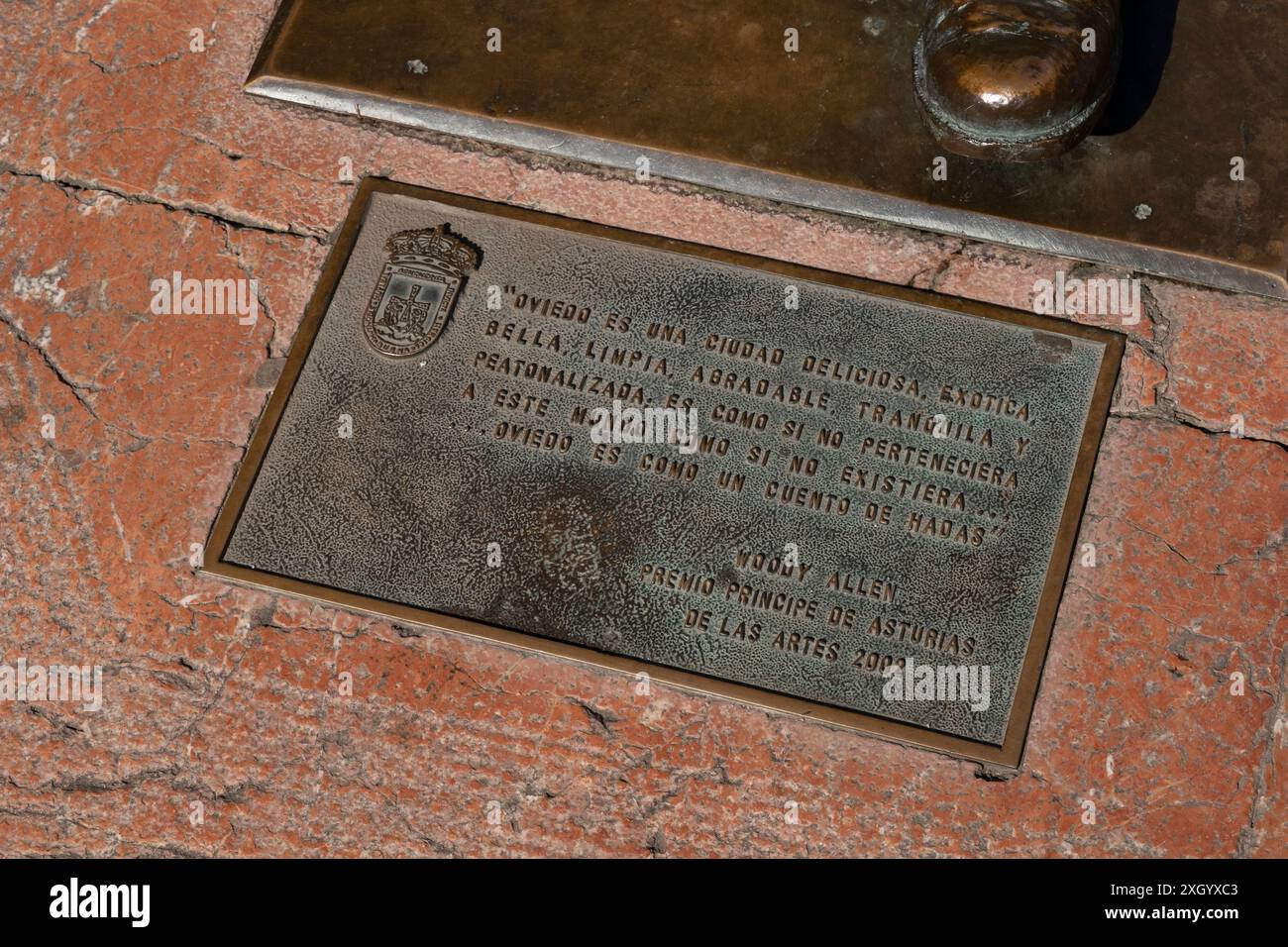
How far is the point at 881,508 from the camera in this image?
9.37 feet

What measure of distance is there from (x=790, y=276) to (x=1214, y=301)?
1.17 meters

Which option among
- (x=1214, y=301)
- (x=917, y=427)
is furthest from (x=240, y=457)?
(x=1214, y=301)

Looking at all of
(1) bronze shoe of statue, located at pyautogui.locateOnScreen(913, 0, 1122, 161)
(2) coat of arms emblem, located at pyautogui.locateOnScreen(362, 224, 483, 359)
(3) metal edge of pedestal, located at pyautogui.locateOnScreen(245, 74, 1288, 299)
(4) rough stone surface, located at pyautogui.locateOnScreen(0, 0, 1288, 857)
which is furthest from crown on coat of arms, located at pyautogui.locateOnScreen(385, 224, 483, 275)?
(1) bronze shoe of statue, located at pyautogui.locateOnScreen(913, 0, 1122, 161)

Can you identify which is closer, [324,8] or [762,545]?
[762,545]

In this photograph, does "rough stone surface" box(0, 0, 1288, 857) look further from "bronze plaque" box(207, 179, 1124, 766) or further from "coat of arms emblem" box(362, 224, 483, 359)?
"coat of arms emblem" box(362, 224, 483, 359)

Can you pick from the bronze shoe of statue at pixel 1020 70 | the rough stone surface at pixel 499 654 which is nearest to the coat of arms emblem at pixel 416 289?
the rough stone surface at pixel 499 654

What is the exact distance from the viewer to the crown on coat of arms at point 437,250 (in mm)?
3164

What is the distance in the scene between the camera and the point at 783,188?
10.6 feet

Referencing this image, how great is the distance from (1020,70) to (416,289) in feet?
5.64

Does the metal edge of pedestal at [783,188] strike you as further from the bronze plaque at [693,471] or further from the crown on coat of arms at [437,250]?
the crown on coat of arms at [437,250]

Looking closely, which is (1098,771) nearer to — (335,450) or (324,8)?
(335,450)

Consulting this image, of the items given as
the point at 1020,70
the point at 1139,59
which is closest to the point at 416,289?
the point at 1020,70

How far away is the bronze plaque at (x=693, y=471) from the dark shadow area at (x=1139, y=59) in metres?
0.70

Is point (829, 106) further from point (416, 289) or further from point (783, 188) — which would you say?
point (416, 289)
